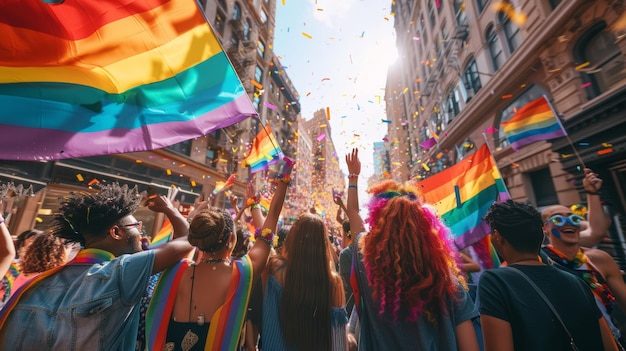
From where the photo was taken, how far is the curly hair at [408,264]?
1648mm

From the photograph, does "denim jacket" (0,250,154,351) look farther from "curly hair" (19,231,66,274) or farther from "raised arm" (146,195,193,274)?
"curly hair" (19,231,66,274)

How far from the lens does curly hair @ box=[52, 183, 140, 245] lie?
178 cm

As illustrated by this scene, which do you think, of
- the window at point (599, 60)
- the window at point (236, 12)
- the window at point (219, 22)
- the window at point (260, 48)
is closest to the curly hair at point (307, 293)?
the window at point (599, 60)

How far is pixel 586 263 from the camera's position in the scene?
2.61 meters

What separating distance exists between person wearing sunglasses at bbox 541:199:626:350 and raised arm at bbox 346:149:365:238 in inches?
88.0

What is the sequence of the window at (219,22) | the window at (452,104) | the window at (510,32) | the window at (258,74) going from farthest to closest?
the window at (258,74), the window at (219,22), the window at (452,104), the window at (510,32)

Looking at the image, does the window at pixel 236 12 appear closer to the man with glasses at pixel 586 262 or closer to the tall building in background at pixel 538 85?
the tall building in background at pixel 538 85

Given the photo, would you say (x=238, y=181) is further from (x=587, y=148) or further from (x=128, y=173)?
(x=587, y=148)

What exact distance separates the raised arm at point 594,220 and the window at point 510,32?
36.4 feet

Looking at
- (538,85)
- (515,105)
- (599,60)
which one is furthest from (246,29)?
(599,60)

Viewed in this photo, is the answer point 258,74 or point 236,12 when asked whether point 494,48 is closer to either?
point 236,12

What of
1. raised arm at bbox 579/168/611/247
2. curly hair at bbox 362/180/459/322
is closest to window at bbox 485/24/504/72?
raised arm at bbox 579/168/611/247

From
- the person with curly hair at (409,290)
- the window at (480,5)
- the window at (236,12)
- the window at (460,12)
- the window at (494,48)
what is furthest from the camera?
the window at (236,12)

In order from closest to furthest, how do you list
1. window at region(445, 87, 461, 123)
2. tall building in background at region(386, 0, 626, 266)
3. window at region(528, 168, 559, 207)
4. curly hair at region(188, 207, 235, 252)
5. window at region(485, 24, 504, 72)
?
curly hair at region(188, 207, 235, 252), tall building in background at region(386, 0, 626, 266), window at region(528, 168, 559, 207), window at region(485, 24, 504, 72), window at region(445, 87, 461, 123)
